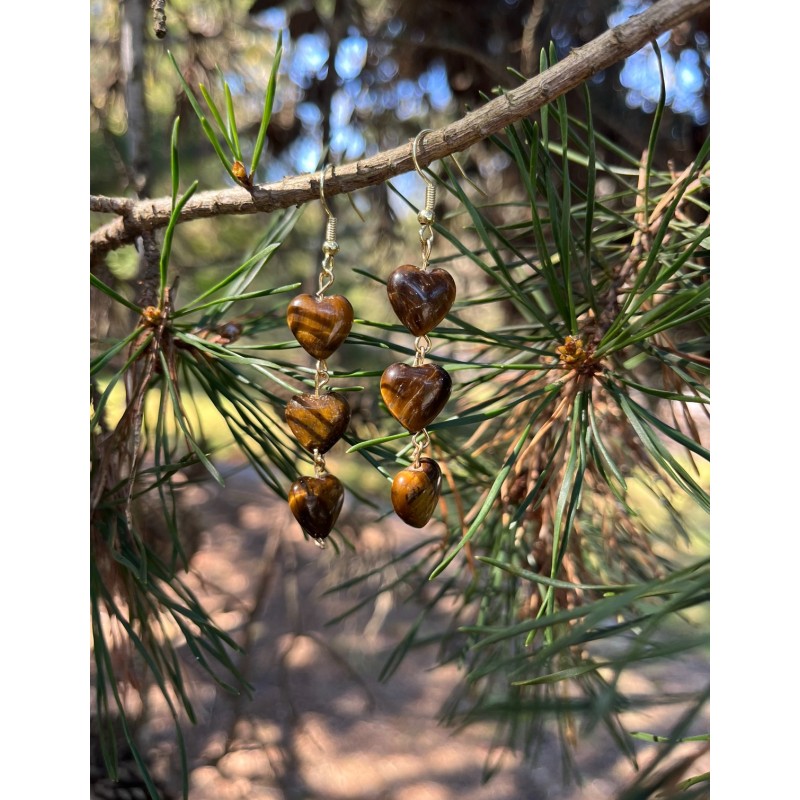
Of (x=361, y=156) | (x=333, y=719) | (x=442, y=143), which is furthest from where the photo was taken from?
(x=333, y=719)

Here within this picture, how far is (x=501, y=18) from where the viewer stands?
0.76m

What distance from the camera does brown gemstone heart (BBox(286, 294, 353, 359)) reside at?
33 centimetres

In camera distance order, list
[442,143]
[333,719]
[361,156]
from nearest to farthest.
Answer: [442,143]
[361,156]
[333,719]

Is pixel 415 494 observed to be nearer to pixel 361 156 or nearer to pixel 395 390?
pixel 395 390

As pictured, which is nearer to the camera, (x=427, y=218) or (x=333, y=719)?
(x=427, y=218)

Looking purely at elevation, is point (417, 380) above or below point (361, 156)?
below

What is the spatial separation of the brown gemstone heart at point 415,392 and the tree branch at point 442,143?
84 mm

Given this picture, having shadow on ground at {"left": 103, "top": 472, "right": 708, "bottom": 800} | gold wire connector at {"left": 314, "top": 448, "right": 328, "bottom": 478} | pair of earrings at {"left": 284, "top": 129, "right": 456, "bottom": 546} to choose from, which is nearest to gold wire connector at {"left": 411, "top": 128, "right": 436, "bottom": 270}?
pair of earrings at {"left": 284, "top": 129, "right": 456, "bottom": 546}

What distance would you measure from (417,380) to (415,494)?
2.1 inches

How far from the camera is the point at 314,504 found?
0.34 m

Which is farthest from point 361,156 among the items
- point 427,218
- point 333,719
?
point 333,719
